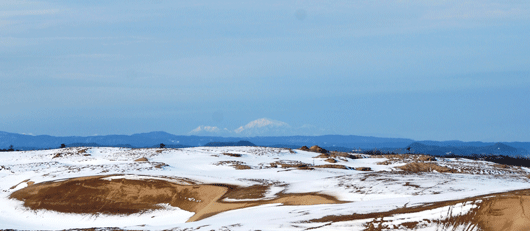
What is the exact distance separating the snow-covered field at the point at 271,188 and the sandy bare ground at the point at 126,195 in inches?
25.2

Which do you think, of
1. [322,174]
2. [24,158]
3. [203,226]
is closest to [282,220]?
[203,226]

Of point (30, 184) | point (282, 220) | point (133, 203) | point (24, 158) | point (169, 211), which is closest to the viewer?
point (282, 220)

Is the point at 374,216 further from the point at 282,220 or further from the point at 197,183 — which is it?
the point at 197,183

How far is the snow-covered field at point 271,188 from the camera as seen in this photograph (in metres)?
16.6

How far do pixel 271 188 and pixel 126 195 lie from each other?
28.9ft

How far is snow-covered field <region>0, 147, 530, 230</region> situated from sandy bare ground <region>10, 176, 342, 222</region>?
639 mm

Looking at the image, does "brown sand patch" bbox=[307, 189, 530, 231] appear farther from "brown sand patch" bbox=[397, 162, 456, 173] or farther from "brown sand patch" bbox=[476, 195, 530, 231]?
"brown sand patch" bbox=[397, 162, 456, 173]

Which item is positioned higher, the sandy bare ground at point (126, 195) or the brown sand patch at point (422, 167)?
the brown sand patch at point (422, 167)

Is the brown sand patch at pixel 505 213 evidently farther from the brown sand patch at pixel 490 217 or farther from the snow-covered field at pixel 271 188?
the snow-covered field at pixel 271 188

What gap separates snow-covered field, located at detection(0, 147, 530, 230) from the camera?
54.4ft

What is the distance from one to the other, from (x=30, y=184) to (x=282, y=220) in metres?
23.6

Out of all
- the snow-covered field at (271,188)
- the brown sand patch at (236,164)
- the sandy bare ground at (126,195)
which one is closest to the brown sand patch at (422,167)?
the snow-covered field at (271,188)

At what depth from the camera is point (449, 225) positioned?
14.2 m

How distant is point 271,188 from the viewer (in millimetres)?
27078
